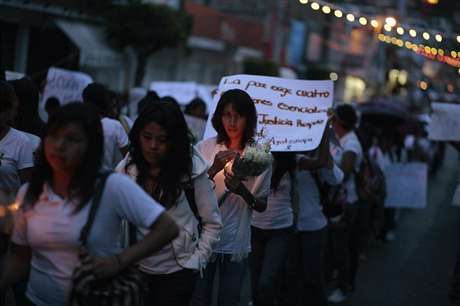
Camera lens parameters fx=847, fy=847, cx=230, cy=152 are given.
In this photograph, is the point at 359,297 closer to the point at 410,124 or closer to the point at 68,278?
the point at 68,278

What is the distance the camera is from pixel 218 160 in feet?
17.4

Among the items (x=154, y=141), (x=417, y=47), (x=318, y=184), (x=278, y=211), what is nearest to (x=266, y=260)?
(x=278, y=211)

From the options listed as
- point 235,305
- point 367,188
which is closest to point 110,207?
point 235,305

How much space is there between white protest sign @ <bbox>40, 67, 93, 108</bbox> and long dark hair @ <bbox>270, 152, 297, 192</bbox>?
17.6ft

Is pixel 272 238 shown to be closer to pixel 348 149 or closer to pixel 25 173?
pixel 25 173

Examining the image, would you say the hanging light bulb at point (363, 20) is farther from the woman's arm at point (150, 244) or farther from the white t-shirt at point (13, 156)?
the woman's arm at point (150, 244)

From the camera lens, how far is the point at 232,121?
5473mm

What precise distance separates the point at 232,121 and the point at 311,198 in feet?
5.79

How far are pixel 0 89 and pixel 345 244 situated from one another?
4.55m

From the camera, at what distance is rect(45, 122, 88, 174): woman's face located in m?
3.44

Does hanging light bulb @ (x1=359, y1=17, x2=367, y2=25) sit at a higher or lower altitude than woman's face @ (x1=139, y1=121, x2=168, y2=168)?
higher

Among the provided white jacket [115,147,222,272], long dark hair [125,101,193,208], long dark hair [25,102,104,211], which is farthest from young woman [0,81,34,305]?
long dark hair [25,102,104,211]

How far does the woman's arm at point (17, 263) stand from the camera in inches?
145

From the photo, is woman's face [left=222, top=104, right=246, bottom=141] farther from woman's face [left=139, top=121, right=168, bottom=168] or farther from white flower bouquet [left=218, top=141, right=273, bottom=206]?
woman's face [left=139, top=121, right=168, bottom=168]
